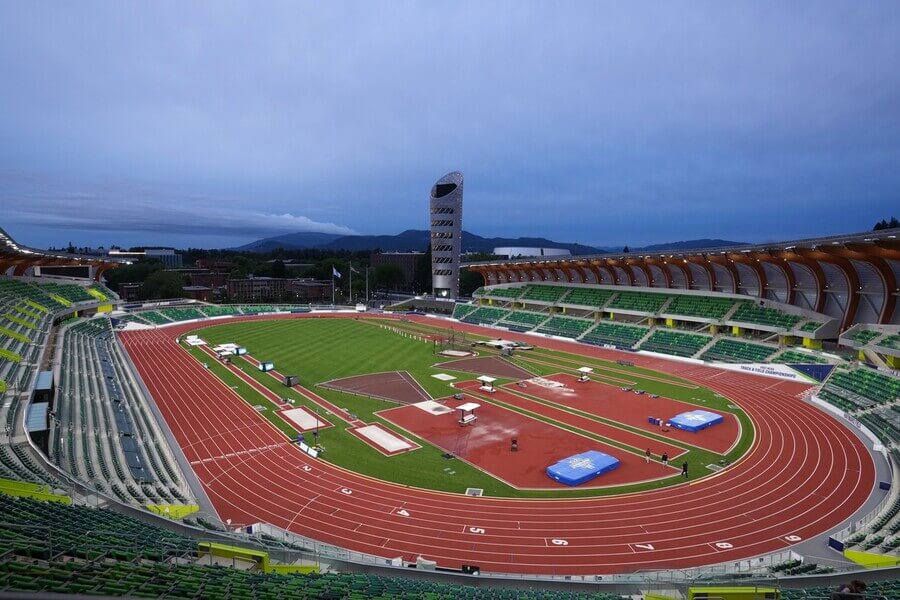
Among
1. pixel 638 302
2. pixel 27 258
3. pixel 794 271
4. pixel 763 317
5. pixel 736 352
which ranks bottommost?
pixel 736 352

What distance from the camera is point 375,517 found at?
17.5 meters

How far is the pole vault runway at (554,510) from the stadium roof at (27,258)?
27805mm

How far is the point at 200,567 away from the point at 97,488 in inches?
348

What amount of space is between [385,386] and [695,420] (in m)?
19.9

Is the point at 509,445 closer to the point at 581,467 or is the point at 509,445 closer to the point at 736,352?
the point at 581,467

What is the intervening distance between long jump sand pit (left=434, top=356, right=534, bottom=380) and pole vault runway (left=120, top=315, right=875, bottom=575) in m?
17.6

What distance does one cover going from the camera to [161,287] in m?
89.2

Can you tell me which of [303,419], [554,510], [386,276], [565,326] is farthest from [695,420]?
[386,276]

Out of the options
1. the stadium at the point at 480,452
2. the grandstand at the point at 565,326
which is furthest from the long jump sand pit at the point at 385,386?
the grandstand at the point at 565,326

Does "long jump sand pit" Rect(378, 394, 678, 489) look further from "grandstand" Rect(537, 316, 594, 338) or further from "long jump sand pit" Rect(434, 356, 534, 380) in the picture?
"grandstand" Rect(537, 316, 594, 338)

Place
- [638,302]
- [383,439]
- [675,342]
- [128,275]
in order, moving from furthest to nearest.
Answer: [128,275] < [638,302] < [675,342] < [383,439]

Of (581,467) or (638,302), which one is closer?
(581,467)

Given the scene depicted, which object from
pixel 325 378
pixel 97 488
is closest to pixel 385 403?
pixel 325 378

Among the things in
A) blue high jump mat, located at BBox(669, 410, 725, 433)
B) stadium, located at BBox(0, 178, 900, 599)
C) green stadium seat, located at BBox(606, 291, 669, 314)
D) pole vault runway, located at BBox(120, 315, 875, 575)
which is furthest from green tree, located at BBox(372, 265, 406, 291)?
blue high jump mat, located at BBox(669, 410, 725, 433)
